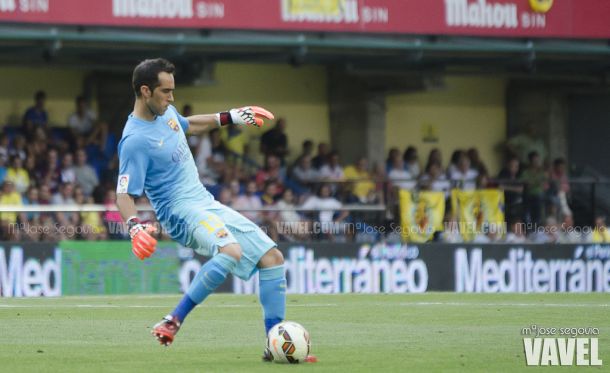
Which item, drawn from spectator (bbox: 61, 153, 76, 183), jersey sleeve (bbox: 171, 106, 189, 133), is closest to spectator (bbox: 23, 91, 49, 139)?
spectator (bbox: 61, 153, 76, 183)

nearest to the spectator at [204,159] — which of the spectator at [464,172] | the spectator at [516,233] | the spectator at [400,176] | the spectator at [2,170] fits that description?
the spectator at [400,176]

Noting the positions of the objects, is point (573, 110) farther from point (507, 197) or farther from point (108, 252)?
point (108, 252)

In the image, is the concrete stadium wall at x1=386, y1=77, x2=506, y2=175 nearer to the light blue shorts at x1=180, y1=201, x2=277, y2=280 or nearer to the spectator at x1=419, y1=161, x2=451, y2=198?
the spectator at x1=419, y1=161, x2=451, y2=198

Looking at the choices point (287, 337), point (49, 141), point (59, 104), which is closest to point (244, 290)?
point (49, 141)

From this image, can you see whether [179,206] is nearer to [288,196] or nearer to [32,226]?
[32,226]

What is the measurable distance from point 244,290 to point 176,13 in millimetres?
4831

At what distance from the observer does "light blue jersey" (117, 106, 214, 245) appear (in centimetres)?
930

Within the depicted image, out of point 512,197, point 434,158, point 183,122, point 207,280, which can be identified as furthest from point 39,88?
point 207,280

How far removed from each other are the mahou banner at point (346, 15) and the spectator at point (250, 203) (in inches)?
107

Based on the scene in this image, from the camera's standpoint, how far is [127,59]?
24.0 metres

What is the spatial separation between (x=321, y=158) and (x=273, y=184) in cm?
213

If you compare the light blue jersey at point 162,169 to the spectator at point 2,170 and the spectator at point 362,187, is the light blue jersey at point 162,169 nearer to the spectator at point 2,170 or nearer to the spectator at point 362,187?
the spectator at point 2,170

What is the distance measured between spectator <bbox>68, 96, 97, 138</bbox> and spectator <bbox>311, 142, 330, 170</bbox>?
13.0 ft

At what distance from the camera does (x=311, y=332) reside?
11.4 meters
